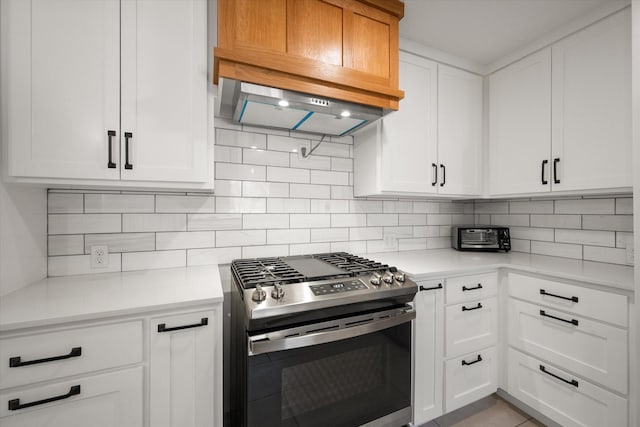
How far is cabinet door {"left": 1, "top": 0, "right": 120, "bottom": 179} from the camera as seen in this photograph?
1069mm

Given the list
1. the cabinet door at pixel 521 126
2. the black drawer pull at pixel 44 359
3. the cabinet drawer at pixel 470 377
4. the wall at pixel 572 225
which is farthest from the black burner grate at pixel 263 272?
the wall at pixel 572 225

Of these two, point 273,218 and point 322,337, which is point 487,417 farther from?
point 273,218

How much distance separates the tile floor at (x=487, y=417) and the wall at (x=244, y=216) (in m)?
1.17

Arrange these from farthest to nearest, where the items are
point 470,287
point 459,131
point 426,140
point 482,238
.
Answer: point 482,238, point 459,131, point 426,140, point 470,287

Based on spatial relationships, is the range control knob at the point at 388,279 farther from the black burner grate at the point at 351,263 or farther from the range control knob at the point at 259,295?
the range control knob at the point at 259,295

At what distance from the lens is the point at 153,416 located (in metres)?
1.05

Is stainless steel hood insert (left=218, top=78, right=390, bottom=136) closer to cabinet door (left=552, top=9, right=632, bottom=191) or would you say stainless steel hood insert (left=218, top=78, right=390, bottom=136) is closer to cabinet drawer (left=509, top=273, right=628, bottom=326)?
cabinet door (left=552, top=9, right=632, bottom=191)

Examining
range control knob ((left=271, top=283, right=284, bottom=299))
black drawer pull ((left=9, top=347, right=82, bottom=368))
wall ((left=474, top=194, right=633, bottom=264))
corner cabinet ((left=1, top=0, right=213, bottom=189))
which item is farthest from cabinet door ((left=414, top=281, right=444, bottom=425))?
black drawer pull ((left=9, top=347, right=82, bottom=368))

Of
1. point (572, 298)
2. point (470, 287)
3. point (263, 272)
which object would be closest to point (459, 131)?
point (470, 287)

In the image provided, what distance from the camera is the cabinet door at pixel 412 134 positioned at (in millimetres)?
1864

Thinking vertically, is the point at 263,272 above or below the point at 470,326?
above

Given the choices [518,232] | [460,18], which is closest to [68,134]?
[460,18]

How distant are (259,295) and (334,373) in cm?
52

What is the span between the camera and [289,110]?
150cm
